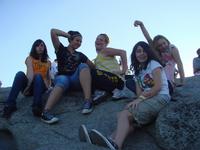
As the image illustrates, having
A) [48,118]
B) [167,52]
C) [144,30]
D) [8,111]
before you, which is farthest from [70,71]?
[167,52]

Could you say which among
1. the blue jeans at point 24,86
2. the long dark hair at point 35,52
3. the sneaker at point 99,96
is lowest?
the sneaker at point 99,96

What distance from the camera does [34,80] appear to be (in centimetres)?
945

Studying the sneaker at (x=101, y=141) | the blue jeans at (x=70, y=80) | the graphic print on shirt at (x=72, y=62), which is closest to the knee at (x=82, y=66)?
the blue jeans at (x=70, y=80)

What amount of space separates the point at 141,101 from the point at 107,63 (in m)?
A: 2.46

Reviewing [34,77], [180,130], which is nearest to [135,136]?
[180,130]

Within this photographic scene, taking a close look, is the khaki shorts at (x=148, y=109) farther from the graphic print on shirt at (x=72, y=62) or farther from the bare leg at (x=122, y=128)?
the graphic print on shirt at (x=72, y=62)

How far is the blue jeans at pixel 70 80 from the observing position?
9.45 metres

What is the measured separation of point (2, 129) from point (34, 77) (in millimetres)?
1487

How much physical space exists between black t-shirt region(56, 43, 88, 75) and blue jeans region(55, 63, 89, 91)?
0.19 meters

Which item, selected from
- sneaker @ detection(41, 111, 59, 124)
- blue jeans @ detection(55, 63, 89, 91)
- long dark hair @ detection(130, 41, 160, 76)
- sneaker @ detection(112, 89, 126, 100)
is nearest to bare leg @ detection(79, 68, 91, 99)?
blue jeans @ detection(55, 63, 89, 91)

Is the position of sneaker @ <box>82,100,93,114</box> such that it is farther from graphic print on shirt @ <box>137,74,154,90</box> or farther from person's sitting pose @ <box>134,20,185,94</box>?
person's sitting pose @ <box>134,20,185,94</box>

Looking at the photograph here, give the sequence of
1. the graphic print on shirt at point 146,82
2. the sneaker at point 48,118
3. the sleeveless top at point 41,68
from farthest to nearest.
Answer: the sleeveless top at point 41,68 → the sneaker at point 48,118 → the graphic print on shirt at point 146,82

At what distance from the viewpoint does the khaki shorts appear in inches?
305

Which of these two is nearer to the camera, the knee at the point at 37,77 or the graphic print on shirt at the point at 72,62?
the knee at the point at 37,77
